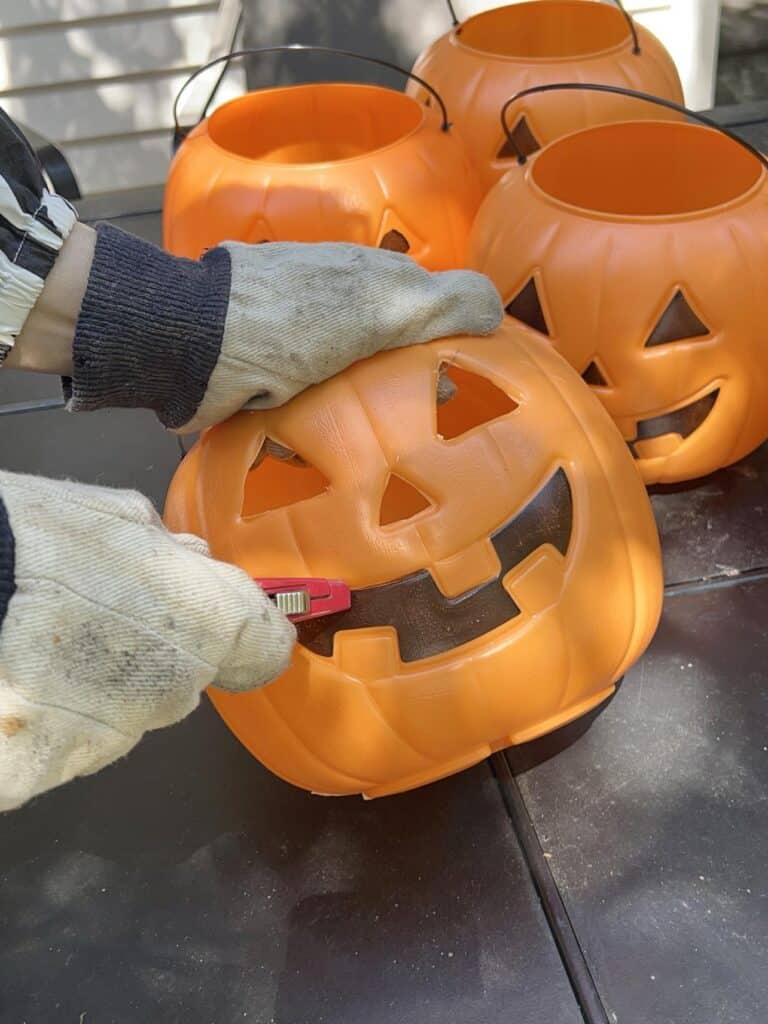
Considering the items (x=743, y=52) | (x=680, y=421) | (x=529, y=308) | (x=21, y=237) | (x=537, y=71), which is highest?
(x=21, y=237)

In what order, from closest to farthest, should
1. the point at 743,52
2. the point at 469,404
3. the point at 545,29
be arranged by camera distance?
the point at 469,404, the point at 545,29, the point at 743,52

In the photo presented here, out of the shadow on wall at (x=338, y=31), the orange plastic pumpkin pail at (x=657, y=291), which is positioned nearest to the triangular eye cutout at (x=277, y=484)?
the orange plastic pumpkin pail at (x=657, y=291)

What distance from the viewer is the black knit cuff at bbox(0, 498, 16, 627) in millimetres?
618

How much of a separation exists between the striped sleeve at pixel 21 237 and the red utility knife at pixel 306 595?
0.32 meters

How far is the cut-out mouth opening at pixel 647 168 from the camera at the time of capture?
1.33 m

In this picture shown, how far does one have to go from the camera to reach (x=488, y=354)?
3.05ft

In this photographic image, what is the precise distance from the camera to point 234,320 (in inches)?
33.9

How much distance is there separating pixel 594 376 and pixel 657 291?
0.13m

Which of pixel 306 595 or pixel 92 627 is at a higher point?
pixel 92 627

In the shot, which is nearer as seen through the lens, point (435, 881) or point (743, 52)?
point (435, 881)

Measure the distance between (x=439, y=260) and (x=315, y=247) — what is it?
0.64m

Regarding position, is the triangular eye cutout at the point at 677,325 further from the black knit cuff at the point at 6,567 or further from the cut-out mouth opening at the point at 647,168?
the black knit cuff at the point at 6,567

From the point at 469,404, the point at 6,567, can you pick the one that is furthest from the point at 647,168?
the point at 6,567

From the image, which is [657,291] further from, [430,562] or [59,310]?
[59,310]
